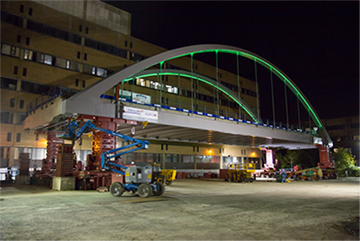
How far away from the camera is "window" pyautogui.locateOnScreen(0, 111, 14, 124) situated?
32.3 meters

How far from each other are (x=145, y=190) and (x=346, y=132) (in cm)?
9871

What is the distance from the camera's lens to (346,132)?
9356 cm

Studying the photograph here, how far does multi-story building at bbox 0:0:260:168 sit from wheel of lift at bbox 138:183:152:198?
13.9 m

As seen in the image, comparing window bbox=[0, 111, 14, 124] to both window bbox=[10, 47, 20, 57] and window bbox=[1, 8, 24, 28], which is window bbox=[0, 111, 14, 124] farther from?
window bbox=[1, 8, 24, 28]

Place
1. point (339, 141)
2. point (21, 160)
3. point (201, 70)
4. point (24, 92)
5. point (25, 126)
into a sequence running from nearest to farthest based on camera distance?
point (21, 160), point (25, 126), point (24, 92), point (201, 70), point (339, 141)

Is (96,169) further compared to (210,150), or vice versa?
(210,150)

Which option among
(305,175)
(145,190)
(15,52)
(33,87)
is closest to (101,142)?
(145,190)

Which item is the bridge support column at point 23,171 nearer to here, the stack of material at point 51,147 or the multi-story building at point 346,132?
the stack of material at point 51,147

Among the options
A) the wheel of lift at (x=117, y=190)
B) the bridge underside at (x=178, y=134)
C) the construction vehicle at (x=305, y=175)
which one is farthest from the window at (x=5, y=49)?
the construction vehicle at (x=305, y=175)

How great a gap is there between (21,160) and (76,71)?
615 inches

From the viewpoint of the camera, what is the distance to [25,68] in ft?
112

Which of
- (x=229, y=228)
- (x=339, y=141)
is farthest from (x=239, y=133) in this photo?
(x=339, y=141)

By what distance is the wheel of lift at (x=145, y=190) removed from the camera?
50.2 ft

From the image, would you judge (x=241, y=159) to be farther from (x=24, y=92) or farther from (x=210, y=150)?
(x=24, y=92)
